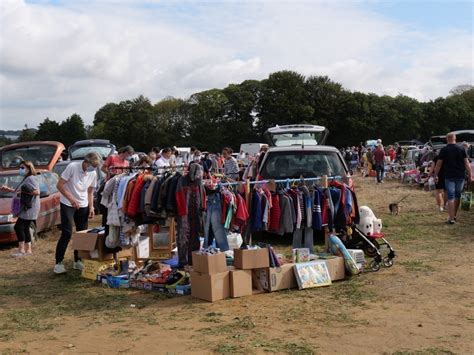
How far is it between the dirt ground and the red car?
2.03m

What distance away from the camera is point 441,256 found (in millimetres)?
8836

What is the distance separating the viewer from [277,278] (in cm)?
705

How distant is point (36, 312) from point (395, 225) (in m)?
8.18

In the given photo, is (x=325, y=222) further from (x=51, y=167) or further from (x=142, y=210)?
(x=51, y=167)

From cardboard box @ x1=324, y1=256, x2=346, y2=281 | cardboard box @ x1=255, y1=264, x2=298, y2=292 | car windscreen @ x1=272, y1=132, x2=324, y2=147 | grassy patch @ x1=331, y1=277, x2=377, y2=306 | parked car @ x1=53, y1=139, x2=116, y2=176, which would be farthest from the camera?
car windscreen @ x1=272, y1=132, x2=324, y2=147

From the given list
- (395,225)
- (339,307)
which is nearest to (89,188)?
(339,307)

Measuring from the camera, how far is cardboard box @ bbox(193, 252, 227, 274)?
21.8ft

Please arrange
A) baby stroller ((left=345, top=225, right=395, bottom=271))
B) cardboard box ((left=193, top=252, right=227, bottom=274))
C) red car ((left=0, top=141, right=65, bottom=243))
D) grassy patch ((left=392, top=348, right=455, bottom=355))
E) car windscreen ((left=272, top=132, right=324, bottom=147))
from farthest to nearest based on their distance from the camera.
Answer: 1. car windscreen ((left=272, top=132, right=324, bottom=147))
2. red car ((left=0, top=141, right=65, bottom=243))
3. baby stroller ((left=345, top=225, right=395, bottom=271))
4. cardboard box ((left=193, top=252, right=227, bottom=274))
5. grassy patch ((left=392, top=348, right=455, bottom=355))

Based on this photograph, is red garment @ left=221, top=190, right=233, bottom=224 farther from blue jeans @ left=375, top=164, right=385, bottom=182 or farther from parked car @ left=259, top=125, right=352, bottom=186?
blue jeans @ left=375, top=164, right=385, bottom=182

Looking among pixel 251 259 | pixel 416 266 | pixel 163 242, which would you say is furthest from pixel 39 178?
pixel 416 266

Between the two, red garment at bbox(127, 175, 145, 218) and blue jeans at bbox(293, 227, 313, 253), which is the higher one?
red garment at bbox(127, 175, 145, 218)

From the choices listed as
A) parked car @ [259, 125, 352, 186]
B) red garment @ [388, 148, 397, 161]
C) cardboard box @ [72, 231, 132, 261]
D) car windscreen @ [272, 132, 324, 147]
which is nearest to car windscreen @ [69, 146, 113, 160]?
car windscreen @ [272, 132, 324, 147]

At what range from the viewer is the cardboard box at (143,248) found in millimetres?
8648

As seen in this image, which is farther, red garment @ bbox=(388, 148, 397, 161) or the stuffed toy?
red garment @ bbox=(388, 148, 397, 161)
